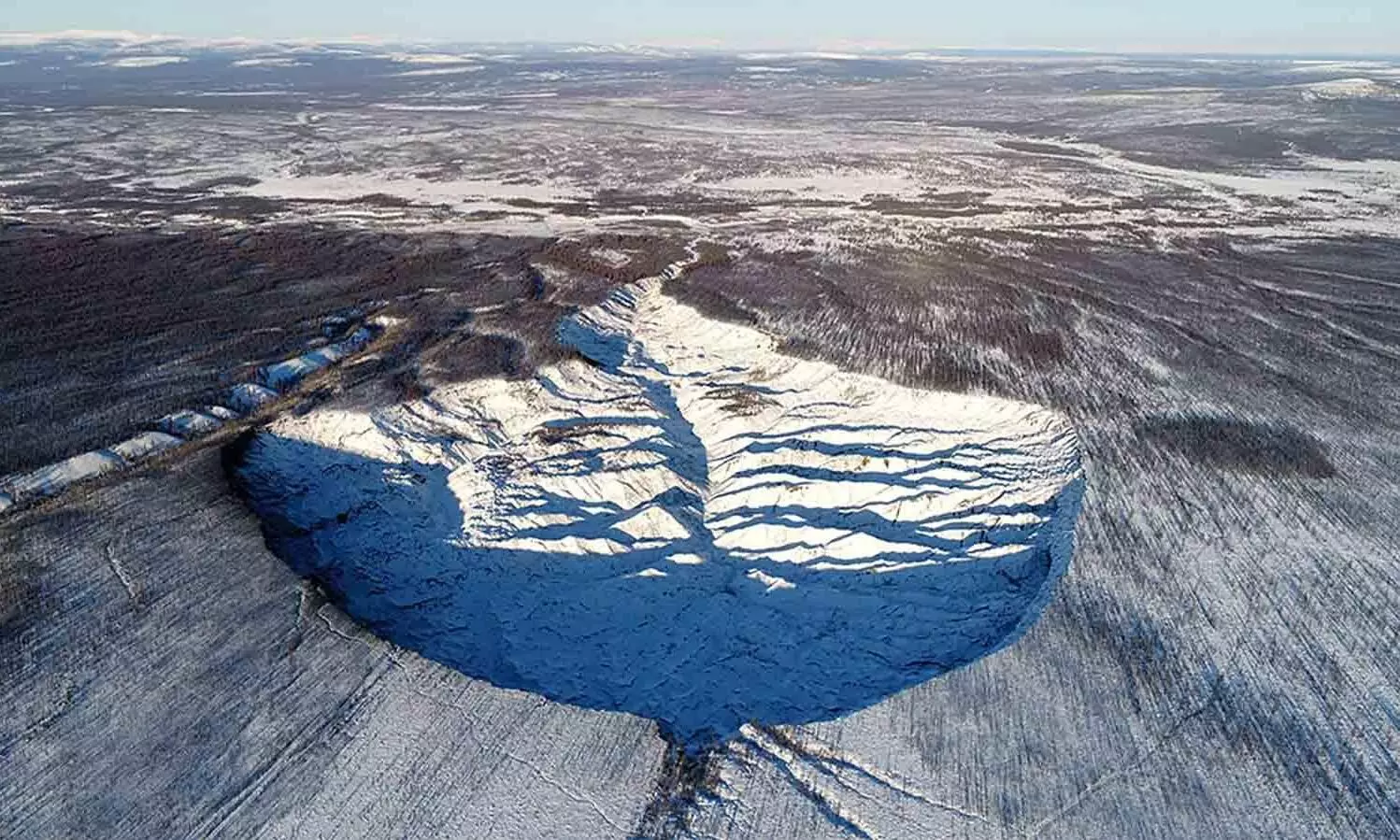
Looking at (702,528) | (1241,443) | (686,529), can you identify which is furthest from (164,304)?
(1241,443)

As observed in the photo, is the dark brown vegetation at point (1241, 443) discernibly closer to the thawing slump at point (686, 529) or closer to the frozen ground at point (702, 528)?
the frozen ground at point (702, 528)

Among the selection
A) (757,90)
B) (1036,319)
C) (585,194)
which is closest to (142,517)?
(1036,319)

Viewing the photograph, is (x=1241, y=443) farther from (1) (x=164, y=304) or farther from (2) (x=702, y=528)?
(1) (x=164, y=304)

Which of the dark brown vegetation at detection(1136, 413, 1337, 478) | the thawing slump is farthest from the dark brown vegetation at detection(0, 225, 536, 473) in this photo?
the dark brown vegetation at detection(1136, 413, 1337, 478)

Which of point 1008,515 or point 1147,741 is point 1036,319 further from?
point 1147,741

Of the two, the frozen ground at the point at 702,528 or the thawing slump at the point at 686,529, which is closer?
the frozen ground at the point at 702,528

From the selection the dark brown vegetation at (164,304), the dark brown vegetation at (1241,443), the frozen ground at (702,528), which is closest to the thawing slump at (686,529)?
the frozen ground at (702,528)
